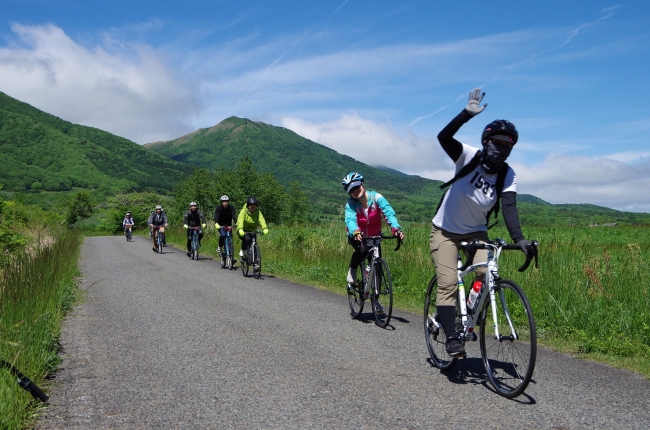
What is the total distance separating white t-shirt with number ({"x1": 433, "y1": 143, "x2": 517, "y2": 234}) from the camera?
4762 millimetres

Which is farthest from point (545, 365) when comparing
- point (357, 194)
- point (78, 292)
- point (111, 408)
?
point (78, 292)

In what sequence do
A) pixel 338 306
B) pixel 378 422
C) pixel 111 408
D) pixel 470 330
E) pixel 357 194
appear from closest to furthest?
pixel 378 422
pixel 111 408
pixel 470 330
pixel 357 194
pixel 338 306

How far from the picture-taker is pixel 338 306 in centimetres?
951

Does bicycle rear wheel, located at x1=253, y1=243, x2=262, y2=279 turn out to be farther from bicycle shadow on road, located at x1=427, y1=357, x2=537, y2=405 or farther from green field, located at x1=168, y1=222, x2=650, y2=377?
bicycle shadow on road, located at x1=427, y1=357, x2=537, y2=405

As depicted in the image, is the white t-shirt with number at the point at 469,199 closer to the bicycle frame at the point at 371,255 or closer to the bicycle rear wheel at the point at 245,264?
the bicycle frame at the point at 371,255

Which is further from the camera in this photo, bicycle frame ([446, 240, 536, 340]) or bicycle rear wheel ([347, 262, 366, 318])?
bicycle rear wheel ([347, 262, 366, 318])

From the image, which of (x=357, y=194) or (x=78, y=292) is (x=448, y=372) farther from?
(x=78, y=292)

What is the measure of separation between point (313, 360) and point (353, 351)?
61 centimetres

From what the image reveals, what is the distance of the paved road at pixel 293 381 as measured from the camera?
3936 mm

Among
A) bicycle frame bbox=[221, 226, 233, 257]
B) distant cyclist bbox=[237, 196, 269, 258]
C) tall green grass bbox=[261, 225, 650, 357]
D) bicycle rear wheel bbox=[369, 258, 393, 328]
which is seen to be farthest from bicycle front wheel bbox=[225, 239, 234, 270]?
bicycle rear wheel bbox=[369, 258, 393, 328]

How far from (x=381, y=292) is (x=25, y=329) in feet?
14.8

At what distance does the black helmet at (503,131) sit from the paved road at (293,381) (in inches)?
83.7

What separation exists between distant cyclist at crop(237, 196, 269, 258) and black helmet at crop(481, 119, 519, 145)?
10348 millimetres

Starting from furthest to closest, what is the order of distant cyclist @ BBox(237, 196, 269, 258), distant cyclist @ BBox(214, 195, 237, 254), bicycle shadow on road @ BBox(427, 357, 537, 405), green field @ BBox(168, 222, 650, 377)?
distant cyclist @ BBox(214, 195, 237, 254) < distant cyclist @ BBox(237, 196, 269, 258) < green field @ BBox(168, 222, 650, 377) < bicycle shadow on road @ BBox(427, 357, 537, 405)
